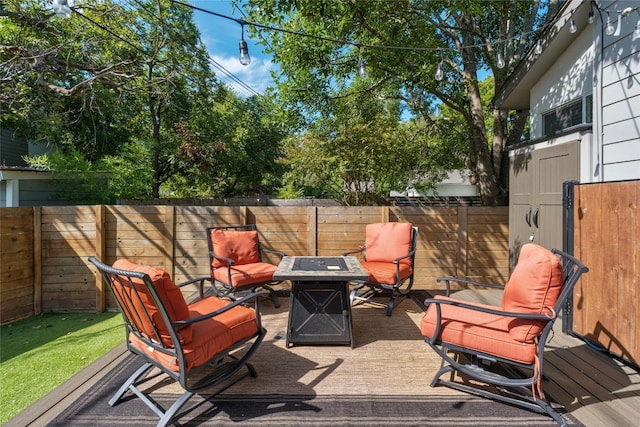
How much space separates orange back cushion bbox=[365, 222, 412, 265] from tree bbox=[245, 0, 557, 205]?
231 cm

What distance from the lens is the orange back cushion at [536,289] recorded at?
205 centimetres

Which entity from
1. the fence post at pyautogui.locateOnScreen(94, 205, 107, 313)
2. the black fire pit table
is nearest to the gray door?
the black fire pit table

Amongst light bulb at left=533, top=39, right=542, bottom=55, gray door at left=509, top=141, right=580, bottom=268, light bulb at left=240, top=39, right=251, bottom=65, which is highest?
light bulb at left=533, top=39, right=542, bottom=55

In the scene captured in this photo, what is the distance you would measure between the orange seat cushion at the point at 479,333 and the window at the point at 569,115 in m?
3.54

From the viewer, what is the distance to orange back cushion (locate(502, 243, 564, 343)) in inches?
80.8

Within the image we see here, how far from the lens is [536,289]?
211 cm

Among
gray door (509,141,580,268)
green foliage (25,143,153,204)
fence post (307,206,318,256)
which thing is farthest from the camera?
green foliage (25,143,153,204)

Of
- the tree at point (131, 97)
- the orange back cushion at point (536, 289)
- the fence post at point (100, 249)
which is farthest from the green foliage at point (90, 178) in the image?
the orange back cushion at point (536, 289)

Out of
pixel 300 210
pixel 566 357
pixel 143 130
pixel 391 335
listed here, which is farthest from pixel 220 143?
pixel 566 357

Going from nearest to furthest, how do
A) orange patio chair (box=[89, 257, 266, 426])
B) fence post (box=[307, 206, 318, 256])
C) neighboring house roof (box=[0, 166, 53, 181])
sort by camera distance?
orange patio chair (box=[89, 257, 266, 426]), fence post (box=[307, 206, 318, 256]), neighboring house roof (box=[0, 166, 53, 181])

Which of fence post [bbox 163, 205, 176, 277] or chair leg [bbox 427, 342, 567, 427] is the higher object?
fence post [bbox 163, 205, 176, 277]

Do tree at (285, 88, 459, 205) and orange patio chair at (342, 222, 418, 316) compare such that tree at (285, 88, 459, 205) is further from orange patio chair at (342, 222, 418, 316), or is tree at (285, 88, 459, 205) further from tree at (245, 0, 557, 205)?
orange patio chair at (342, 222, 418, 316)

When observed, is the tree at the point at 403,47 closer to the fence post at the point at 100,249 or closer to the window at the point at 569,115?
the window at the point at 569,115

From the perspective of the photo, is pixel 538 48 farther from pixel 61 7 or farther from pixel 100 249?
pixel 100 249
